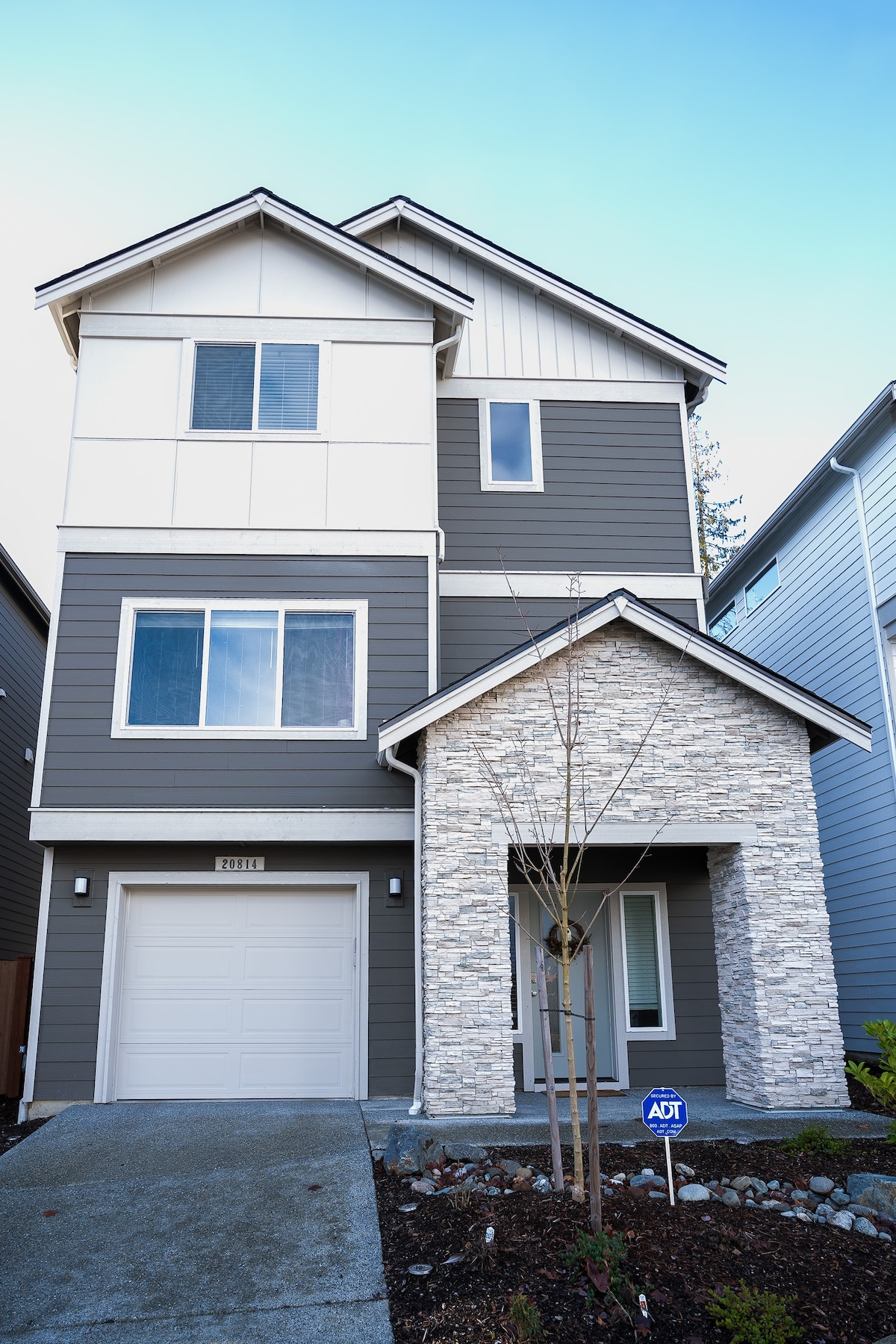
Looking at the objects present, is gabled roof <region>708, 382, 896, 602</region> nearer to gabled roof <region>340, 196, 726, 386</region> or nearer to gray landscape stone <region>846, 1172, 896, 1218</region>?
gabled roof <region>340, 196, 726, 386</region>

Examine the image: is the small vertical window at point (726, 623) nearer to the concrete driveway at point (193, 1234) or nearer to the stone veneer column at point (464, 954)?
the stone veneer column at point (464, 954)

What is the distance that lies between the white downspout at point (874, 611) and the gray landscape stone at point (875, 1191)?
6.46m

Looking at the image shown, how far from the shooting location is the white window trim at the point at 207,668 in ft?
34.0

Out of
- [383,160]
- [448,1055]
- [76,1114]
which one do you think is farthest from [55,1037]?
[383,160]

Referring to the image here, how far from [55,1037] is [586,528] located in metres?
7.76

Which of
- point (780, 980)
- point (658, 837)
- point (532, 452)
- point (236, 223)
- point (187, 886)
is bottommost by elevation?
point (780, 980)

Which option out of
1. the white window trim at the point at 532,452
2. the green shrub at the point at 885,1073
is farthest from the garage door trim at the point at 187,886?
the white window trim at the point at 532,452

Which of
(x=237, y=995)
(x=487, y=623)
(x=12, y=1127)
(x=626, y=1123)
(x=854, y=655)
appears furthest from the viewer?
(x=854, y=655)

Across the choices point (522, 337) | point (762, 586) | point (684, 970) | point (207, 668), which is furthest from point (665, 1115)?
point (762, 586)

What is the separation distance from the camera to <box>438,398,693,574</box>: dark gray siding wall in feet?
40.4

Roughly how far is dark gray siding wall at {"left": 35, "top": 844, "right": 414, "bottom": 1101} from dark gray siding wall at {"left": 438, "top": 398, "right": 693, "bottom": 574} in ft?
12.6

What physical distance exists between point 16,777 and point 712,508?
68.0ft

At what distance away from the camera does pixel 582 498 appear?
12.5 meters

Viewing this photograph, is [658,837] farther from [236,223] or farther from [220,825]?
[236,223]
